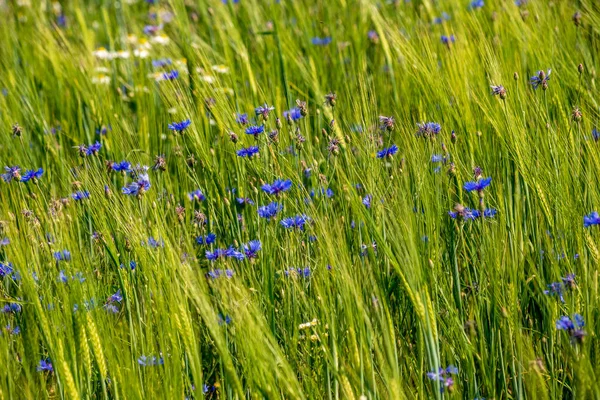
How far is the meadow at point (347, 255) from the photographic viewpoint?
164 centimetres

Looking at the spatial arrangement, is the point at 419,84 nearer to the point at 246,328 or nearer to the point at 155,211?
the point at 155,211

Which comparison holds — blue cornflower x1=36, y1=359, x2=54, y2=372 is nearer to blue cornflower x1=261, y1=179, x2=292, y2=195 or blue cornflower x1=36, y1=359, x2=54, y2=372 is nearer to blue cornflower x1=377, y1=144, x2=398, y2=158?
blue cornflower x1=261, y1=179, x2=292, y2=195

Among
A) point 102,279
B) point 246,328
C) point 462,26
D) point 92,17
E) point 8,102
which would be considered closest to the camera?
point 246,328

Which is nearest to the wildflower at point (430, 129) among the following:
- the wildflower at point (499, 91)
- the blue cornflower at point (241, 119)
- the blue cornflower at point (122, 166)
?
the wildflower at point (499, 91)

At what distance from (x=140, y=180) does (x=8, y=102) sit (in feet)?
4.62

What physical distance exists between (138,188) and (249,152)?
0.31 metres

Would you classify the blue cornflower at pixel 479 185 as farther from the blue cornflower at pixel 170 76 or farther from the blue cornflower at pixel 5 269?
the blue cornflower at pixel 5 269

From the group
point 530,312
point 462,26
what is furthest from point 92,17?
point 530,312

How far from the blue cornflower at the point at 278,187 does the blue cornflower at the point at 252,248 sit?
0.14 meters

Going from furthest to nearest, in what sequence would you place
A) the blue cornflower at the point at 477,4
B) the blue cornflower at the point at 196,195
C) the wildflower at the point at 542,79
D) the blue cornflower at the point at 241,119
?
the blue cornflower at the point at 477,4
the blue cornflower at the point at 196,195
the blue cornflower at the point at 241,119
the wildflower at the point at 542,79

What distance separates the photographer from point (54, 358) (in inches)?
66.4

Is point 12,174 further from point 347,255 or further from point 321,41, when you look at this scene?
point 321,41

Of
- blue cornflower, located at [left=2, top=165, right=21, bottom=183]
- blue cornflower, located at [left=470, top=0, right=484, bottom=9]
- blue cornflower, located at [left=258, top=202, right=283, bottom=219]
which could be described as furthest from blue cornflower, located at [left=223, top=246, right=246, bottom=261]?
blue cornflower, located at [left=470, top=0, right=484, bottom=9]

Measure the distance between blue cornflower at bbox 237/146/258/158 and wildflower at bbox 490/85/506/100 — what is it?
2.10 feet
